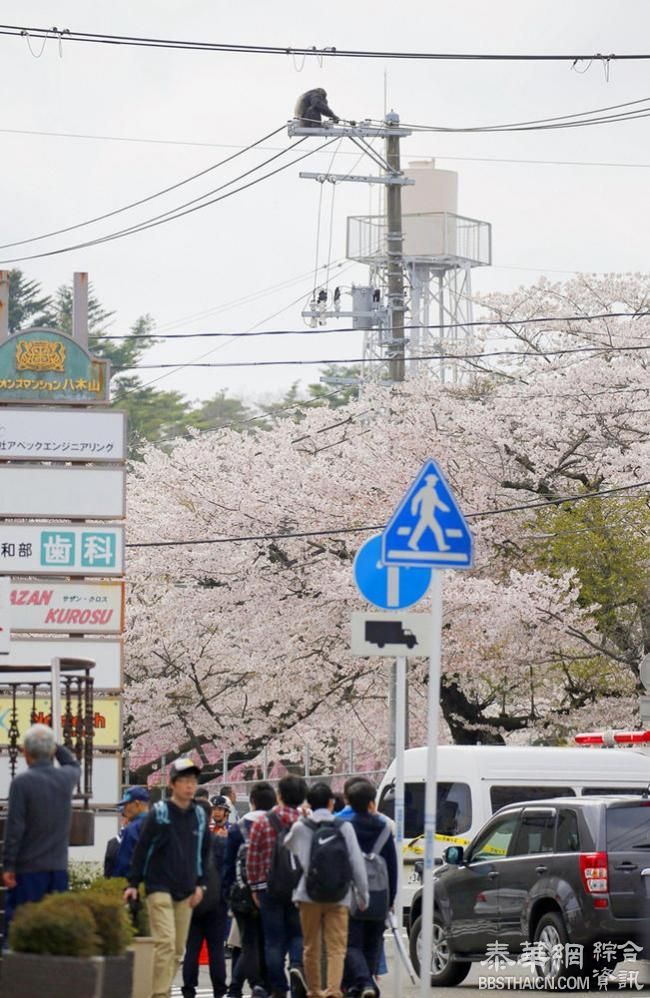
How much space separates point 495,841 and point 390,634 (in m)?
4.31

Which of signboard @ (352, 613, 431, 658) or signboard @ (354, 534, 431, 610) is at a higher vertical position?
signboard @ (354, 534, 431, 610)

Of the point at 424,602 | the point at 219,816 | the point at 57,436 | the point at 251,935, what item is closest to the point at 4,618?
the point at 219,816

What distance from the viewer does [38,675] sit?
70.9ft

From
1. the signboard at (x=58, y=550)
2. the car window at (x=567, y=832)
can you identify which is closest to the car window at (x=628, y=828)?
the car window at (x=567, y=832)

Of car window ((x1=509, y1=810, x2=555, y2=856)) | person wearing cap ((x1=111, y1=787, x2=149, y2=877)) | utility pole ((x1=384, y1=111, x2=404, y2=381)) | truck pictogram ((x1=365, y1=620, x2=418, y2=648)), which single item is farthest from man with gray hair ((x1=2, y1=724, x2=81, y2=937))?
utility pole ((x1=384, y1=111, x2=404, y2=381))

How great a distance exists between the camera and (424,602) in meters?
29.0

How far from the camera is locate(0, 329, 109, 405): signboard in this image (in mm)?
22266

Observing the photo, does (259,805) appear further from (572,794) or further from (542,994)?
(572,794)

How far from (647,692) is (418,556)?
15175 mm

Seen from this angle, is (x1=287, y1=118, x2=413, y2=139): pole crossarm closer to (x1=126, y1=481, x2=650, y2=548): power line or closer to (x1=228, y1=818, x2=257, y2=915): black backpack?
(x1=126, y1=481, x2=650, y2=548): power line

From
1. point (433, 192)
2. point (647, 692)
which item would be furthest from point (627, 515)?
point (433, 192)

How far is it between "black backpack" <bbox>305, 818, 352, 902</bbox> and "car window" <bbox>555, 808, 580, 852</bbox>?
3242 mm

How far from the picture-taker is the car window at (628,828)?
1444 centimetres

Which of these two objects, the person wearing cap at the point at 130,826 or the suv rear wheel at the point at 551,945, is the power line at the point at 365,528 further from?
the person wearing cap at the point at 130,826
